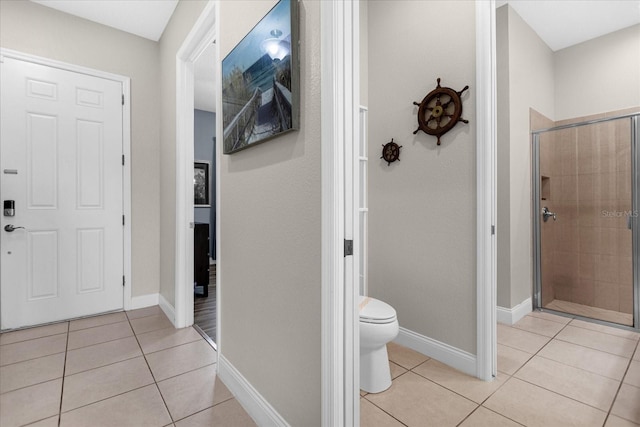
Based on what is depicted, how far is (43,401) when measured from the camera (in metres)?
1.62

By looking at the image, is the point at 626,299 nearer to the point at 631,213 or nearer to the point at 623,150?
the point at 631,213

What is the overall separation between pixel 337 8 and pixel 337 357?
3.92 feet

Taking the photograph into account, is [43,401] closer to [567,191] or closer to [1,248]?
[1,248]

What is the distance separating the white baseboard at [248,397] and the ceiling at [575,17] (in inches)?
136

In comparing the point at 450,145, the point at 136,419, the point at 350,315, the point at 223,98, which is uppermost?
the point at 223,98

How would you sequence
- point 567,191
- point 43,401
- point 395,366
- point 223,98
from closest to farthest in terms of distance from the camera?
point 43,401, point 223,98, point 395,366, point 567,191

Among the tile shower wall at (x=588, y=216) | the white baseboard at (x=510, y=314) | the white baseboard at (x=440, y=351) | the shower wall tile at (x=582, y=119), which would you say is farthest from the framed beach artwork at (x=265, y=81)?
the shower wall tile at (x=582, y=119)

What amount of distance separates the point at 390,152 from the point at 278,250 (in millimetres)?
1413

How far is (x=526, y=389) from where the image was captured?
170 cm

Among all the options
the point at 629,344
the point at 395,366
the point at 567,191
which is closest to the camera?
the point at 395,366

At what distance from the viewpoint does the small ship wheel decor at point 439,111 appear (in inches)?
75.4

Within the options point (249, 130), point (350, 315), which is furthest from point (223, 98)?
point (350, 315)

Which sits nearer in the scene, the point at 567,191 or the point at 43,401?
the point at 43,401

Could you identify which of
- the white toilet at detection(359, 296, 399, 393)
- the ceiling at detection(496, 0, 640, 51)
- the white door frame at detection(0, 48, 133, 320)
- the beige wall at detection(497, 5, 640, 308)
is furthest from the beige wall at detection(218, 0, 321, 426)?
the ceiling at detection(496, 0, 640, 51)
